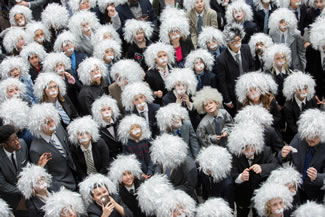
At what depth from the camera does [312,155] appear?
5461mm

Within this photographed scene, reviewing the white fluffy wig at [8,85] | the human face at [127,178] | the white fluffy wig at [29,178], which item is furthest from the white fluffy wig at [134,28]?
the white fluffy wig at [29,178]

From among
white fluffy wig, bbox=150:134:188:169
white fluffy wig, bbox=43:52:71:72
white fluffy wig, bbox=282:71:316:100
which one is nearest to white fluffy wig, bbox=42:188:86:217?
white fluffy wig, bbox=150:134:188:169

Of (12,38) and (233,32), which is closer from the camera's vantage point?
(233,32)

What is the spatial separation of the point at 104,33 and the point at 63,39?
737 millimetres

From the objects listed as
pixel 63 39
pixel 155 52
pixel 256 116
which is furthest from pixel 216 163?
pixel 63 39

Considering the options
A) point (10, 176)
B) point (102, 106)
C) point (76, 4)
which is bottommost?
point (10, 176)

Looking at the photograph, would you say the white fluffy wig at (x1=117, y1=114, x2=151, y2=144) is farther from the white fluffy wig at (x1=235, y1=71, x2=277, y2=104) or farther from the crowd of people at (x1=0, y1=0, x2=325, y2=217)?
the white fluffy wig at (x1=235, y1=71, x2=277, y2=104)

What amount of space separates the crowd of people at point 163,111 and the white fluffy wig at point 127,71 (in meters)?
0.02

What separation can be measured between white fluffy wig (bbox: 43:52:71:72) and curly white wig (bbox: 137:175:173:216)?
3.03m

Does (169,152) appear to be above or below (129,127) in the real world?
below

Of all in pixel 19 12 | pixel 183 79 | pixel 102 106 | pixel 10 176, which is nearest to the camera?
pixel 10 176

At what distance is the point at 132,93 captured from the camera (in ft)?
21.3

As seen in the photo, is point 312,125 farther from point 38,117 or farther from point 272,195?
point 38,117

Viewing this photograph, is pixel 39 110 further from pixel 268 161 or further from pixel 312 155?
pixel 312 155
